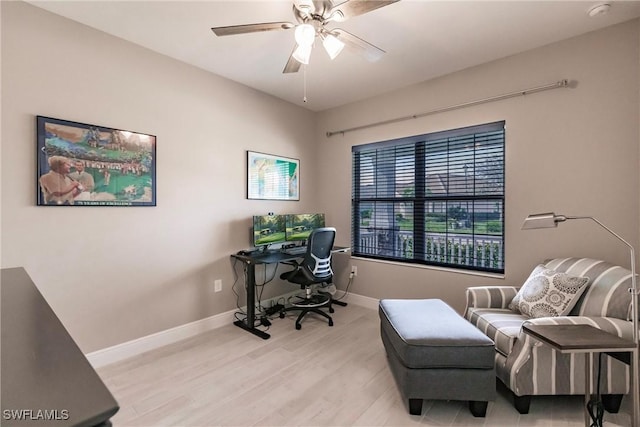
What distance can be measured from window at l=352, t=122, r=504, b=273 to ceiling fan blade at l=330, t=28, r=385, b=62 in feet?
4.65

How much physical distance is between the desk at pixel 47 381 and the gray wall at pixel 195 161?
163 cm

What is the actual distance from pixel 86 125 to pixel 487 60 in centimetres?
346

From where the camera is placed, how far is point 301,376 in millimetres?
2156

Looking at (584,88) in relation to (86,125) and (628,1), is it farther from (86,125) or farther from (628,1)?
(86,125)

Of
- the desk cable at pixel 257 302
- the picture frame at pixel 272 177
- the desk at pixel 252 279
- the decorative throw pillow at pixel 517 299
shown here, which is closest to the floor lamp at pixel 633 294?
the decorative throw pillow at pixel 517 299

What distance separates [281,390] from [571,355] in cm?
177

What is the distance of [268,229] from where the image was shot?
10.6 feet

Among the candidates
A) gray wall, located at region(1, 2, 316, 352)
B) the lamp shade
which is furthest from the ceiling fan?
the lamp shade

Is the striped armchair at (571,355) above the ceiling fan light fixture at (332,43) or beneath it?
beneath

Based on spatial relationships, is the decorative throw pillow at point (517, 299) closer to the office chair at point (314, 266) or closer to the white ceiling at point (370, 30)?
the office chair at point (314, 266)

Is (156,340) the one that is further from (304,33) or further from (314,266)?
(304,33)

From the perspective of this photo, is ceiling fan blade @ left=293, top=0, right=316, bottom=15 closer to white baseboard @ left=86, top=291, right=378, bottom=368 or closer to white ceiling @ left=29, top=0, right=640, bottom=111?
white ceiling @ left=29, top=0, right=640, bottom=111

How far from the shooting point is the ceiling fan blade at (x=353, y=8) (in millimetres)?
1561

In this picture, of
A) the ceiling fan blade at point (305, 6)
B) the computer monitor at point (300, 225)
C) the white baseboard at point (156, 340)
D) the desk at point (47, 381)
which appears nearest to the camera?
the desk at point (47, 381)
